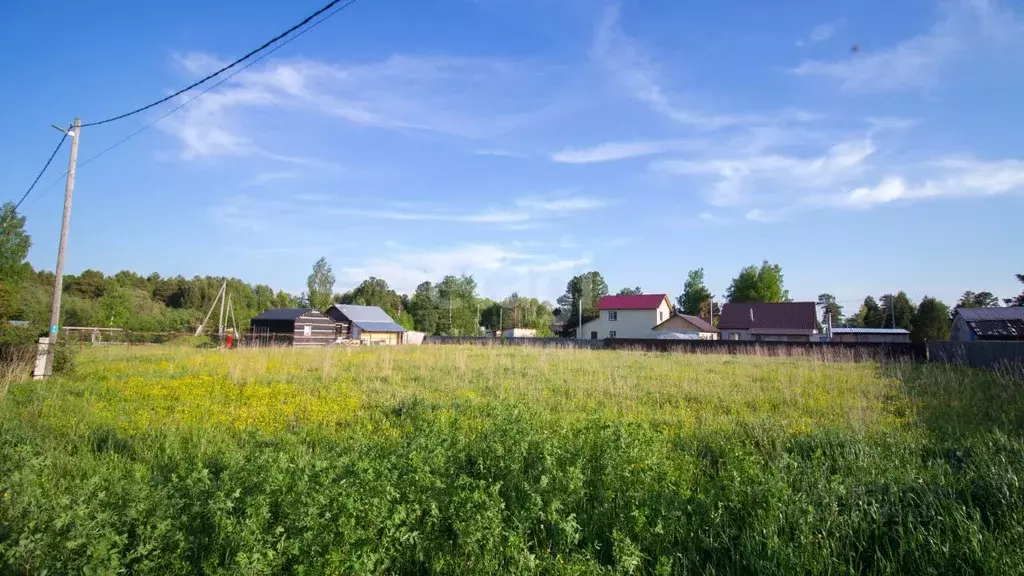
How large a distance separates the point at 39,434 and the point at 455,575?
21.0 ft

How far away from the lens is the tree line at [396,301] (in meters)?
44.2

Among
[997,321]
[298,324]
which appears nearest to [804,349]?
[997,321]

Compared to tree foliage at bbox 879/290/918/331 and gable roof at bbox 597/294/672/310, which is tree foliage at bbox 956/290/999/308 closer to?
tree foliage at bbox 879/290/918/331

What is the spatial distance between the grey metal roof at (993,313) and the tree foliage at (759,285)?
105 feet

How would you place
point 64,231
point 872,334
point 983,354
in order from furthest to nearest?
point 872,334, point 983,354, point 64,231

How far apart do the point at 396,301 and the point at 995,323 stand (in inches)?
2759

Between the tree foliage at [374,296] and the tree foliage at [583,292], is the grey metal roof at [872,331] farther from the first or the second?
the tree foliage at [374,296]

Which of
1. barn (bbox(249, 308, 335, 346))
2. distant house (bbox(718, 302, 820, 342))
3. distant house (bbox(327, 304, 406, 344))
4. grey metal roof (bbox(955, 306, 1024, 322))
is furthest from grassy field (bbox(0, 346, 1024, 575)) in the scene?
distant house (bbox(718, 302, 820, 342))

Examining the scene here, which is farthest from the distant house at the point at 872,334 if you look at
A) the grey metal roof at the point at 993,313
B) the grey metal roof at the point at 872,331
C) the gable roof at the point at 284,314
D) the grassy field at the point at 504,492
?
the grassy field at the point at 504,492

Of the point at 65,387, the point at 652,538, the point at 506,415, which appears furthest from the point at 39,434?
the point at 652,538

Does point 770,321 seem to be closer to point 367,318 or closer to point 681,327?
point 681,327

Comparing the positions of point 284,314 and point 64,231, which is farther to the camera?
point 284,314

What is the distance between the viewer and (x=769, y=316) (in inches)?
1973

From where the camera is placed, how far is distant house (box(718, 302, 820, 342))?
48.4 metres
